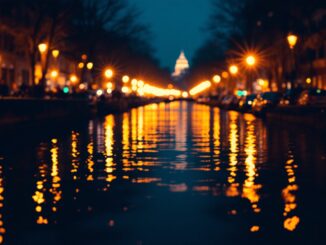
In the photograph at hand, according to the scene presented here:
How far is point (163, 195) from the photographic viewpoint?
12.9m

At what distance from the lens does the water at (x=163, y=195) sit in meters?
9.53

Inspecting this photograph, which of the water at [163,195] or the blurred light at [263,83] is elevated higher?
the blurred light at [263,83]

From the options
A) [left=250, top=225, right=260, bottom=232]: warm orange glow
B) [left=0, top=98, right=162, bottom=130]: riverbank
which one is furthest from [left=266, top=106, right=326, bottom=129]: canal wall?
[left=250, top=225, right=260, bottom=232]: warm orange glow

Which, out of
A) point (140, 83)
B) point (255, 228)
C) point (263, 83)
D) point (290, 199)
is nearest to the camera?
point (255, 228)

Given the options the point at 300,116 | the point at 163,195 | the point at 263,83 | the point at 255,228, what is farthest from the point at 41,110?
the point at 263,83

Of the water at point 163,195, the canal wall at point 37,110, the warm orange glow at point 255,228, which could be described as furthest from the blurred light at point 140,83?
the warm orange glow at point 255,228

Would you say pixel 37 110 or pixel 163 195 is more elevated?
pixel 37 110

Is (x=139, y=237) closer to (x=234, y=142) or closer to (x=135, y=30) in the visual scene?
(x=234, y=142)

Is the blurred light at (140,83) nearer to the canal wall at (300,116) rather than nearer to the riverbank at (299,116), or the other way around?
the riverbank at (299,116)

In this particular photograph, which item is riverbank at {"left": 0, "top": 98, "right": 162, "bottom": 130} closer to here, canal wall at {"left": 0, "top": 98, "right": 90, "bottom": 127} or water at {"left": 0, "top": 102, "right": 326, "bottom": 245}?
canal wall at {"left": 0, "top": 98, "right": 90, "bottom": 127}

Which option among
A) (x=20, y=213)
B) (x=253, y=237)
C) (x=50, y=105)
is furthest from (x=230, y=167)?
(x=50, y=105)

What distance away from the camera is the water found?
31.3ft

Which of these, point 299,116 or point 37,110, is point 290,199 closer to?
point 299,116

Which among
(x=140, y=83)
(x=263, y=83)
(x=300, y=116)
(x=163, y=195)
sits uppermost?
(x=140, y=83)
